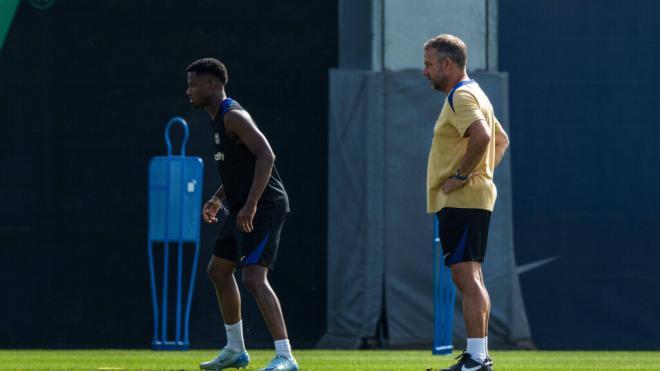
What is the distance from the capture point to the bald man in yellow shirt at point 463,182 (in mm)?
5633

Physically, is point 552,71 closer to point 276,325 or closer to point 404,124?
point 404,124

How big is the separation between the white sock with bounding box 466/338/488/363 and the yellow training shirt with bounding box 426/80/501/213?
0.60 m

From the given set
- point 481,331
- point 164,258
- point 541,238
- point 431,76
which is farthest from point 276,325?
point 541,238

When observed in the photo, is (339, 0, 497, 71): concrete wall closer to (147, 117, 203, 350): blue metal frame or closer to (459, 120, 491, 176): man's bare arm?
(147, 117, 203, 350): blue metal frame

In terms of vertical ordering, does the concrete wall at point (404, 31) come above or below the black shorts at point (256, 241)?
above

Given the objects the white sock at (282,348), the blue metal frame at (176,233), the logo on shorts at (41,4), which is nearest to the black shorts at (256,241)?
the white sock at (282,348)

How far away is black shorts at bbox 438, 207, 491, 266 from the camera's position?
5.68m

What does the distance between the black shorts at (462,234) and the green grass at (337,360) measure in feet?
4.90

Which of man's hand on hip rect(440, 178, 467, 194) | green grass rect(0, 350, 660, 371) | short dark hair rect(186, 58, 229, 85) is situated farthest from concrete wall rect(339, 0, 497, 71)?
man's hand on hip rect(440, 178, 467, 194)

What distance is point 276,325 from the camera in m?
6.07

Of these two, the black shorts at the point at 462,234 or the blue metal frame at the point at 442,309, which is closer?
the black shorts at the point at 462,234

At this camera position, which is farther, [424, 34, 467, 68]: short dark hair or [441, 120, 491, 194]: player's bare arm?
[424, 34, 467, 68]: short dark hair

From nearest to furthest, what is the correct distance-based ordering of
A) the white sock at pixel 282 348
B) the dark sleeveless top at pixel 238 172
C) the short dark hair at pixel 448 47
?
the short dark hair at pixel 448 47, the white sock at pixel 282 348, the dark sleeveless top at pixel 238 172

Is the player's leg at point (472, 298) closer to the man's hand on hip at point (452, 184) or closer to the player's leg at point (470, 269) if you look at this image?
the player's leg at point (470, 269)
